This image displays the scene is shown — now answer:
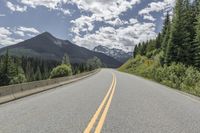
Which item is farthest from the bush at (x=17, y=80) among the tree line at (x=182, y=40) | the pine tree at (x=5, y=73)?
the tree line at (x=182, y=40)

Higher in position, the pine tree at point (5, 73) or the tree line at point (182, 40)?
the tree line at point (182, 40)

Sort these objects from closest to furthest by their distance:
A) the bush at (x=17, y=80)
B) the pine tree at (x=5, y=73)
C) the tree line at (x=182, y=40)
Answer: the tree line at (x=182, y=40), the pine tree at (x=5, y=73), the bush at (x=17, y=80)

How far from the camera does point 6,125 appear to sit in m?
6.52

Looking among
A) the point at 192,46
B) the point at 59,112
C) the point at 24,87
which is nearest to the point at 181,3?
the point at 192,46

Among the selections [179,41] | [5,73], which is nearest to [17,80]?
[5,73]

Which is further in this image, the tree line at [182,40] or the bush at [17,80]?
the bush at [17,80]

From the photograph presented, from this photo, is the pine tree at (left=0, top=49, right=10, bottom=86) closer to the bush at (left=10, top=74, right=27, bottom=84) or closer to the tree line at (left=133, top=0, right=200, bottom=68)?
the bush at (left=10, top=74, right=27, bottom=84)

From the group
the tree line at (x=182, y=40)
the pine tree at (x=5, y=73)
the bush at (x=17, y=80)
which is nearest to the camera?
the tree line at (x=182, y=40)

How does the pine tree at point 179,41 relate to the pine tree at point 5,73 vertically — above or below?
above

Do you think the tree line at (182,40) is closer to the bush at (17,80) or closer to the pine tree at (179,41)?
the pine tree at (179,41)

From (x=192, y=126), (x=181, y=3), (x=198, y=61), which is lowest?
(x=192, y=126)

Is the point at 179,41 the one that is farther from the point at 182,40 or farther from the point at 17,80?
the point at 17,80

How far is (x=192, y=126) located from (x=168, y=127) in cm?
79

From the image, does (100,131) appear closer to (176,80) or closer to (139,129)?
(139,129)
